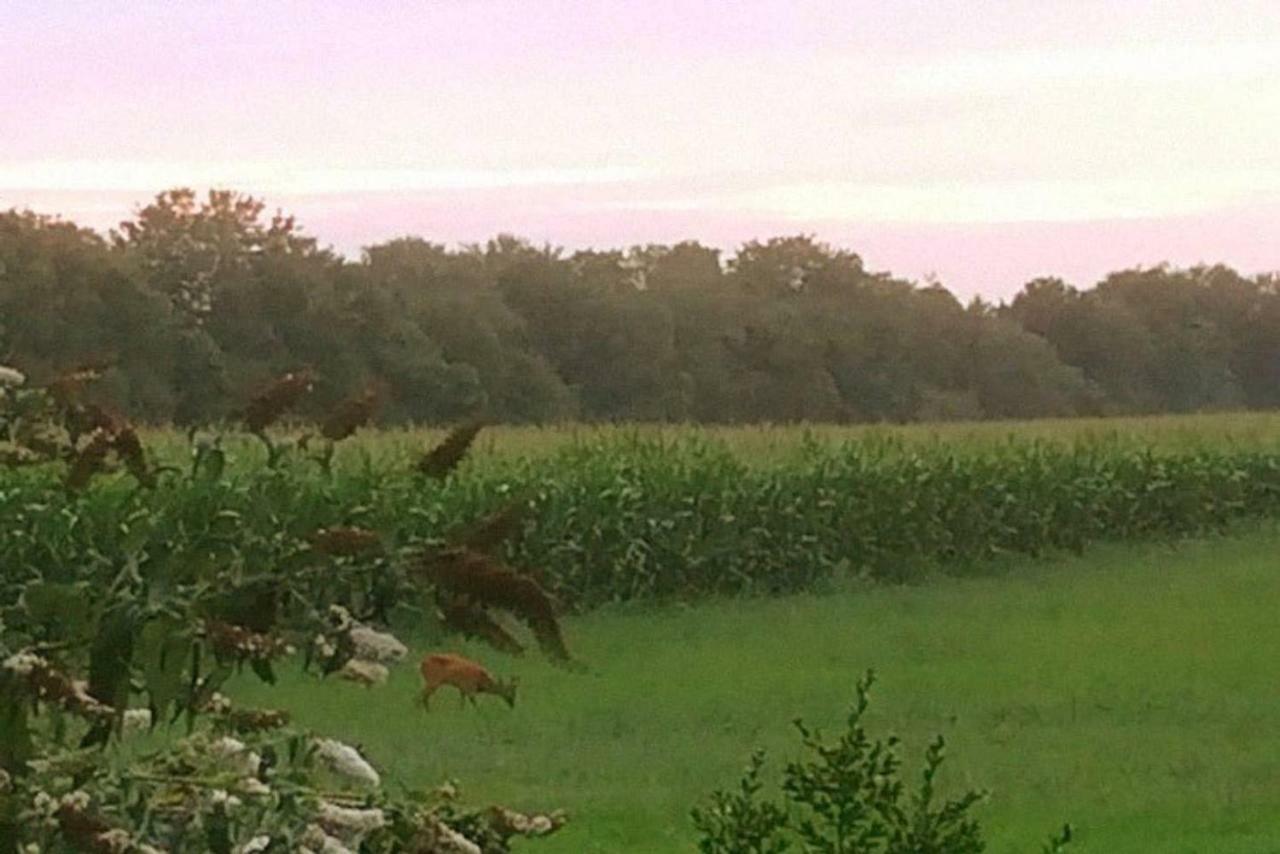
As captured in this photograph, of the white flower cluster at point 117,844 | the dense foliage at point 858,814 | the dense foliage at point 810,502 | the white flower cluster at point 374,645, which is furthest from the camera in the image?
the dense foliage at point 810,502

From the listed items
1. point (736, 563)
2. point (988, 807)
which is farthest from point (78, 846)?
point (736, 563)

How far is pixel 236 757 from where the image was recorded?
194 centimetres

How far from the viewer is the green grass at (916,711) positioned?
9297 mm

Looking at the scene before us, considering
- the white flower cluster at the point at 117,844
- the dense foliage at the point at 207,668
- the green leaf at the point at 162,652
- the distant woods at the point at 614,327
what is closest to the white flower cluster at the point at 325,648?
the dense foliage at the point at 207,668

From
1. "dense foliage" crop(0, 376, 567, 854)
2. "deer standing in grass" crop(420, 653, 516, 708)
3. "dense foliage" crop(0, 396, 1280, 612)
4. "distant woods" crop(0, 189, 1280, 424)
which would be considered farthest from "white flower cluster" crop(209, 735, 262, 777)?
"distant woods" crop(0, 189, 1280, 424)

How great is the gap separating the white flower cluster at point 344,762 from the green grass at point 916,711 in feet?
13.6

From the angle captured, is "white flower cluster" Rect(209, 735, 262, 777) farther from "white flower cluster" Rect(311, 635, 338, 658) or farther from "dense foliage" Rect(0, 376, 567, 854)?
"white flower cluster" Rect(311, 635, 338, 658)

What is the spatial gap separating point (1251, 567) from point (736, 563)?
5.61 meters

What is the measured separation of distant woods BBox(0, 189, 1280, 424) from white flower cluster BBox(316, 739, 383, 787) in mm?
30594

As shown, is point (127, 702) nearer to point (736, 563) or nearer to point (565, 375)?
point (736, 563)

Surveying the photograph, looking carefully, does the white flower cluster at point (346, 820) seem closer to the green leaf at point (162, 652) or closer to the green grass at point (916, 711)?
the green leaf at point (162, 652)

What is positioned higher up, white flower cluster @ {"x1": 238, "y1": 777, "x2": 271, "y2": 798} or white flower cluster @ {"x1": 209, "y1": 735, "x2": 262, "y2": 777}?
white flower cluster @ {"x1": 209, "y1": 735, "x2": 262, "y2": 777}

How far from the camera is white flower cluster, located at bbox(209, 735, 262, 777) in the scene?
1924mm

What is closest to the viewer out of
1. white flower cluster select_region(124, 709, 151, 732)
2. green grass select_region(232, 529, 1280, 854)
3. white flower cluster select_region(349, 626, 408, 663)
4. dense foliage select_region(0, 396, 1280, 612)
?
white flower cluster select_region(349, 626, 408, 663)
